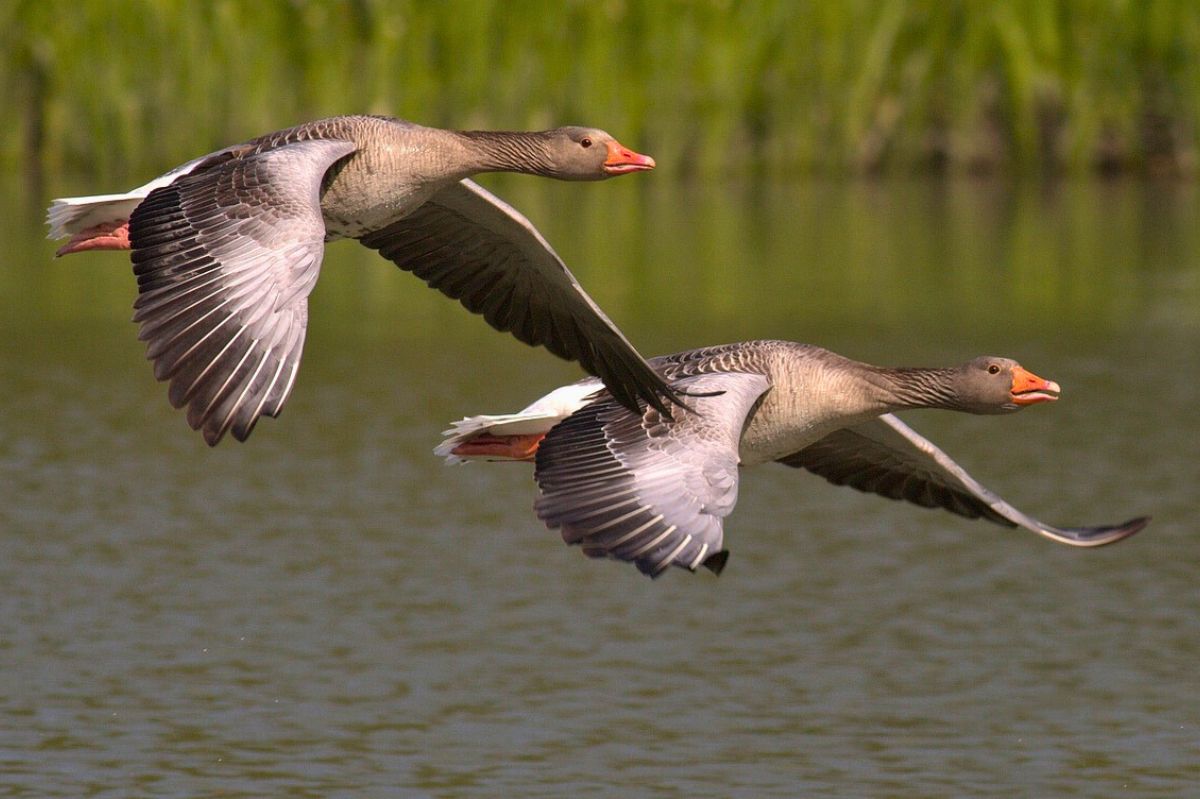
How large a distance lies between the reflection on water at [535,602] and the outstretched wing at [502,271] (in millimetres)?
2113

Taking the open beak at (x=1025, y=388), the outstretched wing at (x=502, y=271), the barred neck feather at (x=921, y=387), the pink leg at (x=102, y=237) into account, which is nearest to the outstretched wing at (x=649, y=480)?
the outstretched wing at (x=502, y=271)

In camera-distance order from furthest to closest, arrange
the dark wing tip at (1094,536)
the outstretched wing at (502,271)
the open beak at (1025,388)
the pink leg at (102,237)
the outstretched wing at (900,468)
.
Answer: the outstretched wing at (900,468)
the open beak at (1025,388)
the dark wing tip at (1094,536)
the outstretched wing at (502,271)
the pink leg at (102,237)

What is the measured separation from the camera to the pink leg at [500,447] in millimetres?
12438

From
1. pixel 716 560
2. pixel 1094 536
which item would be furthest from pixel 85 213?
pixel 1094 536

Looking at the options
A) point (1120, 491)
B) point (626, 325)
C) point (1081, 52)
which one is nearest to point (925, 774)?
point (1120, 491)

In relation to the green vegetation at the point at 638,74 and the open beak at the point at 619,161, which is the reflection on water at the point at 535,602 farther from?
the green vegetation at the point at 638,74

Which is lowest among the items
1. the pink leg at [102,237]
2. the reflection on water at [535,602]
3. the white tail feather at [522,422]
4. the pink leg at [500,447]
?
the reflection on water at [535,602]

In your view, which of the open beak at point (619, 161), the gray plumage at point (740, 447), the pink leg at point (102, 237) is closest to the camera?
the gray plumage at point (740, 447)

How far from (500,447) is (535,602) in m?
3.31

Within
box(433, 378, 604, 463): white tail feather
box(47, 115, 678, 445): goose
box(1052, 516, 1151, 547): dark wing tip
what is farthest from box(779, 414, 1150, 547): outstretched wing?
box(47, 115, 678, 445): goose

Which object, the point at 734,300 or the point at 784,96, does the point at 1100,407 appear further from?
the point at 784,96

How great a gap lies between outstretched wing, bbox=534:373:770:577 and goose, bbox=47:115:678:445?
0.24 metres

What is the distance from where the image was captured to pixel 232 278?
986 centimetres

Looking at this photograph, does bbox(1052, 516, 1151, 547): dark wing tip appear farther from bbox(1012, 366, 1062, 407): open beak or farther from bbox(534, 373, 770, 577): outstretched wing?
bbox(534, 373, 770, 577): outstretched wing
